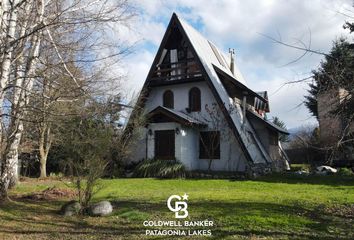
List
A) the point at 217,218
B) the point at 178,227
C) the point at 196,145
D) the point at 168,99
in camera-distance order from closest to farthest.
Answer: the point at 178,227, the point at 217,218, the point at 196,145, the point at 168,99

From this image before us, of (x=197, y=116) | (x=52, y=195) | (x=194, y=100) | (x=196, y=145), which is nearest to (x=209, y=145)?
(x=196, y=145)

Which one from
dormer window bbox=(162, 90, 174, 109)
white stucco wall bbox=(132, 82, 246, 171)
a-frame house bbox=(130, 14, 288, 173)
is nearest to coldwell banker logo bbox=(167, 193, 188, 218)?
a-frame house bbox=(130, 14, 288, 173)

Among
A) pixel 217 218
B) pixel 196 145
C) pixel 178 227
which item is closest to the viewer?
pixel 178 227

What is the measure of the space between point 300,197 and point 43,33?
24.7 ft

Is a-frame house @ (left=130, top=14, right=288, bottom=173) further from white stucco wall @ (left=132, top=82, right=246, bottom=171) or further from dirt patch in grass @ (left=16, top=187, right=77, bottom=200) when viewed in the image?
dirt patch in grass @ (left=16, top=187, right=77, bottom=200)

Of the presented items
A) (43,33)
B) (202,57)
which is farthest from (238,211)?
(202,57)

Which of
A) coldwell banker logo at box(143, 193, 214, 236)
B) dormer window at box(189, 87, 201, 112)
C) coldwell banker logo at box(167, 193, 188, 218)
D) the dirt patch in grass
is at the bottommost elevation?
coldwell banker logo at box(143, 193, 214, 236)

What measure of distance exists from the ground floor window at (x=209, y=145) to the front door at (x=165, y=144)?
182 centimetres

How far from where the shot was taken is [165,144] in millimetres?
19938

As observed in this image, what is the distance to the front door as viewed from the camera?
19766 mm

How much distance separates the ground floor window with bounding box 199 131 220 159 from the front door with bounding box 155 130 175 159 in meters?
1.82

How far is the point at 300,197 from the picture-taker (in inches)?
388

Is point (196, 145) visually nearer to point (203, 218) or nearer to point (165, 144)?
point (165, 144)

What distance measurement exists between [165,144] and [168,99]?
11.3 feet
